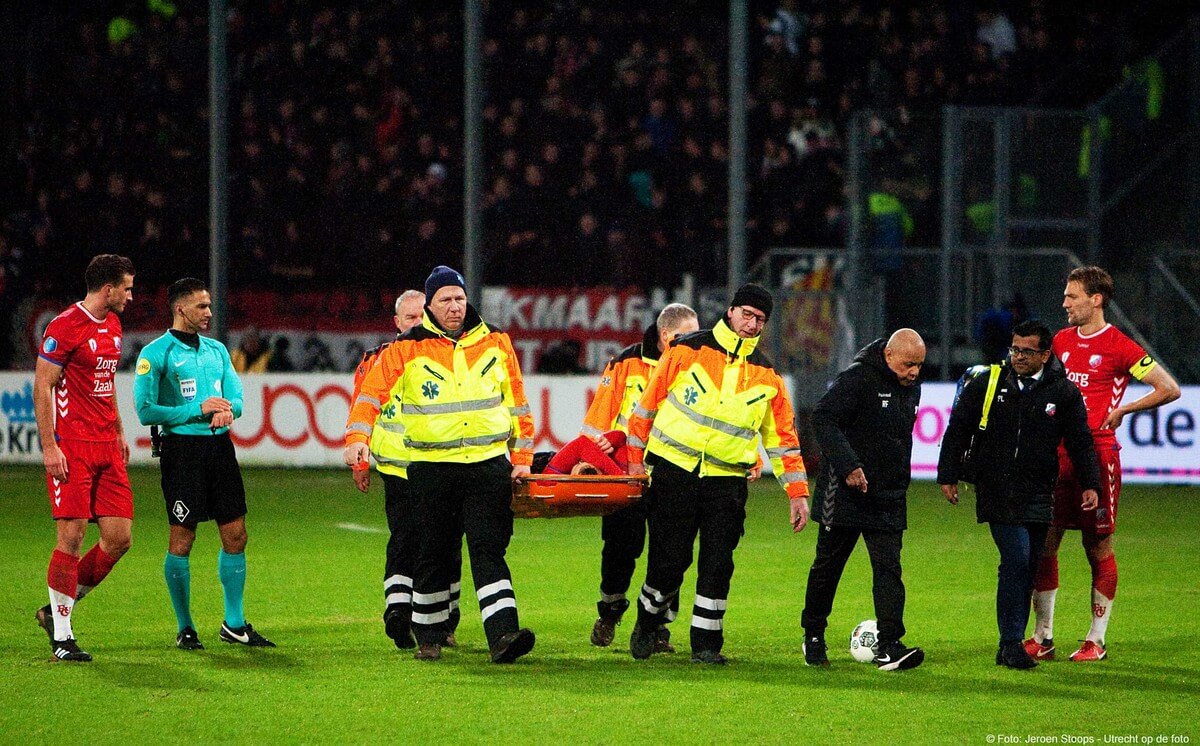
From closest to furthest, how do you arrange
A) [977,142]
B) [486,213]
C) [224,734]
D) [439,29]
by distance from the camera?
[224,734], [977,142], [486,213], [439,29]

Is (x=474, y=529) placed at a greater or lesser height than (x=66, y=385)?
lesser

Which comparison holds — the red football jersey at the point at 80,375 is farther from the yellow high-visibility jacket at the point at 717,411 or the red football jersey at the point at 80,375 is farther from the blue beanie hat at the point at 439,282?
the yellow high-visibility jacket at the point at 717,411

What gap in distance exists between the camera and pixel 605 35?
89.5 feet

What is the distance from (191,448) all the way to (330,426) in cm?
1267

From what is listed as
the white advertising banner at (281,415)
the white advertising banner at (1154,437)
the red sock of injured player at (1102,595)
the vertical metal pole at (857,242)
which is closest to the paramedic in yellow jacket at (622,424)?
the red sock of injured player at (1102,595)

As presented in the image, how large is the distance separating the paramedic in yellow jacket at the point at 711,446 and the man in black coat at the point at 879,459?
0.80 feet

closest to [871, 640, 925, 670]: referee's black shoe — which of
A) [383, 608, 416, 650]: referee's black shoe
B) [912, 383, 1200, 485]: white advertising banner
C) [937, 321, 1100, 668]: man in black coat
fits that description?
[937, 321, 1100, 668]: man in black coat

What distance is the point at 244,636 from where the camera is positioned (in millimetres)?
9875

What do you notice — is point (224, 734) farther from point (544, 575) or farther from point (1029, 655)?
point (544, 575)

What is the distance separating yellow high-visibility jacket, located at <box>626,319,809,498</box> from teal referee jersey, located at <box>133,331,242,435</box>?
2.41 meters

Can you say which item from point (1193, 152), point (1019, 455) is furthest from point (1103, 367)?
point (1193, 152)

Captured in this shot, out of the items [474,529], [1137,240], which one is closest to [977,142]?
[1137,240]

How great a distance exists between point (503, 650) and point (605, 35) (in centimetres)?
1940

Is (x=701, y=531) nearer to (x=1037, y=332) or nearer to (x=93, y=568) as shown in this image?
(x=1037, y=332)
